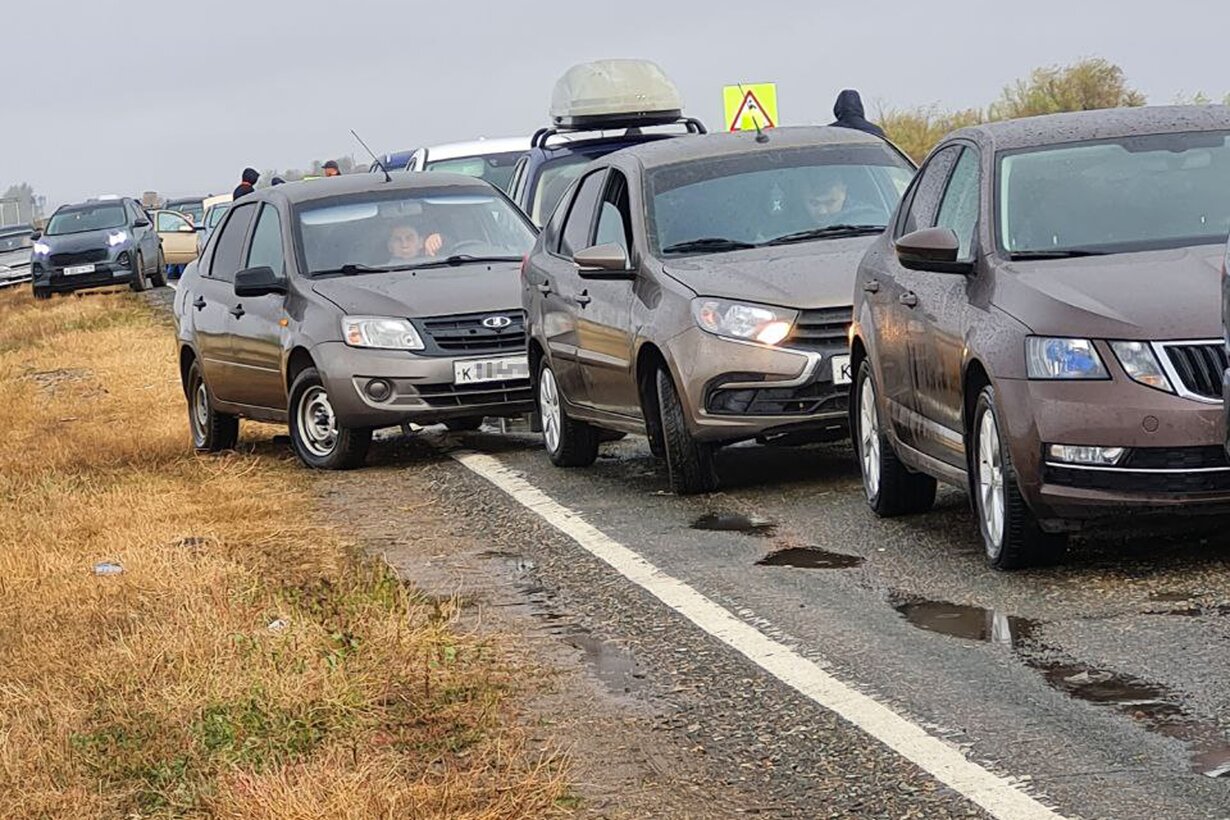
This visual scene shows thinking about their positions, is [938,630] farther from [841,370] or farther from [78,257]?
[78,257]

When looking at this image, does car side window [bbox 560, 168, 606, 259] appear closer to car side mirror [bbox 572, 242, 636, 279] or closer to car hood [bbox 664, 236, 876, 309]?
car side mirror [bbox 572, 242, 636, 279]

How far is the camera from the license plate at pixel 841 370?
1130 cm

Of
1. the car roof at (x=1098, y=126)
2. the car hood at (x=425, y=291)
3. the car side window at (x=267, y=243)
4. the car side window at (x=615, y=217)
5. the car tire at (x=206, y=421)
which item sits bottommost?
the car tire at (x=206, y=421)

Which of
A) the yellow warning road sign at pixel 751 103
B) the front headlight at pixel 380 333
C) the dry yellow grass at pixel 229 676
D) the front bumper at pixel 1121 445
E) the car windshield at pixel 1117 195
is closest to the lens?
the dry yellow grass at pixel 229 676

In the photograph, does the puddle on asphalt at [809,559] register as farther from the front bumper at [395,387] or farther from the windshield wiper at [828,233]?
the front bumper at [395,387]

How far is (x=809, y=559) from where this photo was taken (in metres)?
9.49

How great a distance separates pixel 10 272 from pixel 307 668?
159 feet

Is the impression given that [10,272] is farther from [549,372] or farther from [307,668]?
[307,668]

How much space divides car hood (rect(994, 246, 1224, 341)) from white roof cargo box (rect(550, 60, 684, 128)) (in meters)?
13.5

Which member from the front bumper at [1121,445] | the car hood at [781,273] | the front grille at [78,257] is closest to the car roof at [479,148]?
the car hood at [781,273]

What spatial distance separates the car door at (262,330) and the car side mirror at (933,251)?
6.23 meters

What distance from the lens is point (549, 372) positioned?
13422 millimetres

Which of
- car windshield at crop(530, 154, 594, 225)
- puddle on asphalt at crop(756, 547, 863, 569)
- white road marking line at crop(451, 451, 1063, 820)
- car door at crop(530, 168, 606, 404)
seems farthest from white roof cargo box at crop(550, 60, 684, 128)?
puddle on asphalt at crop(756, 547, 863, 569)

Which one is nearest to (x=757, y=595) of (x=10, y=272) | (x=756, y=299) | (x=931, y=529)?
(x=931, y=529)
